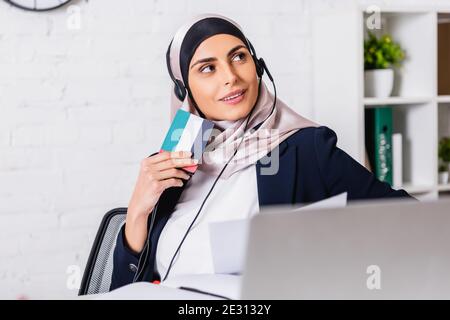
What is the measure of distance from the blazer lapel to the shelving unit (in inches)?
24.8

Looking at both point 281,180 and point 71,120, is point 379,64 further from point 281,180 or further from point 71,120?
point 71,120

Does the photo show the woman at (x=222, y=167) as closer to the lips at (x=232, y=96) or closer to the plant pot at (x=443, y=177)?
the lips at (x=232, y=96)

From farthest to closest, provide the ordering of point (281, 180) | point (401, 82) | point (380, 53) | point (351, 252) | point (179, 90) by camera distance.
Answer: point (401, 82)
point (380, 53)
point (179, 90)
point (281, 180)
point (351, 252)

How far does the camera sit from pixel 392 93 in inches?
106

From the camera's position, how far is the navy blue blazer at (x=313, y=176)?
185cm

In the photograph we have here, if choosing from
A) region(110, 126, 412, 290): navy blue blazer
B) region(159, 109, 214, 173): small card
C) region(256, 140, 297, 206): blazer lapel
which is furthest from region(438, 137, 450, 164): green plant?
region(159, 109, 214, 173): small card

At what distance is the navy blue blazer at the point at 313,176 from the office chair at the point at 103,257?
59 mm

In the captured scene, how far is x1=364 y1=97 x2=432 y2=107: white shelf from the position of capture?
2.49 metres

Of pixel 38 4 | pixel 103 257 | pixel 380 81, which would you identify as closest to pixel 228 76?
pixel 103 257

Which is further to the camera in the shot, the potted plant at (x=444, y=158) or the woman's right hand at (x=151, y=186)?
the potted plant at (x=444, y=158)

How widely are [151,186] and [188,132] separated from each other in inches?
6.7

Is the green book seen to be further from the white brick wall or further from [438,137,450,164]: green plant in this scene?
the white brick wall

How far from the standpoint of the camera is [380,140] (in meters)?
2.54

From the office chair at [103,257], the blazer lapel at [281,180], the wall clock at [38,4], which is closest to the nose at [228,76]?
the blazer lapel at [281,180]
